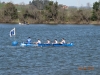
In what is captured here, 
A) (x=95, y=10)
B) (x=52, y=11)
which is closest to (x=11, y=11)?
(x=52, y=11)

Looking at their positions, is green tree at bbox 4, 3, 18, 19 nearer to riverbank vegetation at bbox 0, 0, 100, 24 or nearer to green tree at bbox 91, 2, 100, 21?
riverbank vegetation at bbox 0, 0, 100, 24

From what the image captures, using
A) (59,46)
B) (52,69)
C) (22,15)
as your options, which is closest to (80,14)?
(22,15)

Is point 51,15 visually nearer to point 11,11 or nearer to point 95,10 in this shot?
point 11,11

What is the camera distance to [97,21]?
165 metres

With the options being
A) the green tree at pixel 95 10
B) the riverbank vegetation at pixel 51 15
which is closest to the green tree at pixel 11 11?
the riverbank vegetation at pixel 51 15

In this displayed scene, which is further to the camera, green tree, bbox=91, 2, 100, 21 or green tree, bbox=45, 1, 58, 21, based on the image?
green tree, bbox=45, 1, 58, 21

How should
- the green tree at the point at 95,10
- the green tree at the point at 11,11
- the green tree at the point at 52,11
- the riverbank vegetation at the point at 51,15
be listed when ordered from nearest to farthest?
the green tree at the point at 95,10 → the riverbank vegetation at the point at 51,15 → the green tree at the point at 52,11 → the green tree at the point at 11,11

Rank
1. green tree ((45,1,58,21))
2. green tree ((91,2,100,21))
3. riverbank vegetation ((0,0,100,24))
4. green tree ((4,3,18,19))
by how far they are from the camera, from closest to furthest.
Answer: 1. green tree ((91,2,100,21))
2. riverbank vegetation ((0,0,100,24))
3. green tree ((45,1,58,21))
4. green tree ((4,3,18,19))

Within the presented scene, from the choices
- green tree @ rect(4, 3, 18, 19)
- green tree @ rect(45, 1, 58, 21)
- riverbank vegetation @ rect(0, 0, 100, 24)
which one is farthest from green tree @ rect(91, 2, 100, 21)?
green tree @ rect(4, 3, 18, 19)

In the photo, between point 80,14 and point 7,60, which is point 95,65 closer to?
point 7,60

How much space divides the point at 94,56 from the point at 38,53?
829cm

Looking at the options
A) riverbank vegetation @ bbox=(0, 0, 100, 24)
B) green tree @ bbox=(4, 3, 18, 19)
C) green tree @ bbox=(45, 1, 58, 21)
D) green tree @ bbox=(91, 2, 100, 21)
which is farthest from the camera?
green tree @ bbox=(4, 3, 18, 19)

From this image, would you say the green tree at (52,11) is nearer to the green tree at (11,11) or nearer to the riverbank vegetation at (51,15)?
the riverbank vegetation at (51,15)

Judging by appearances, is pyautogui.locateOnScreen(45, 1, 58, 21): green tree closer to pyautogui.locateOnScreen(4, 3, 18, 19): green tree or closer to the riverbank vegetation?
the riverbank vegetation
